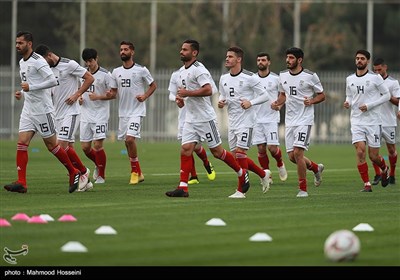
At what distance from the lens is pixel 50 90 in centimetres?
Answer: 2150

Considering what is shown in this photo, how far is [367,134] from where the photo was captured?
22.6m

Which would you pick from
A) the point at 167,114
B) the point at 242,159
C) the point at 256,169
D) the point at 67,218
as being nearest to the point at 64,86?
the point at 242,159

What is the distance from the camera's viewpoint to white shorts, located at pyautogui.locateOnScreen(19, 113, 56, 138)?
66.7ft

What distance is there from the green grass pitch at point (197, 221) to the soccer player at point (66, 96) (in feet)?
2.59

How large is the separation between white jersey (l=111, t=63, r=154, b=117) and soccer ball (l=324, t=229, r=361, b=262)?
450 inches

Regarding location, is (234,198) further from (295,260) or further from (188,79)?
(295,260)

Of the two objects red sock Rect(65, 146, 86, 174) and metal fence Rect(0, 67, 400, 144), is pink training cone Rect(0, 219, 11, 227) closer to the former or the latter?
red sock Rect(65, 146, 86, 174)

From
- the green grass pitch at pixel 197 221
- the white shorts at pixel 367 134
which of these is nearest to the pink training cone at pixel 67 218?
the green grass pitch at pixel 197 221

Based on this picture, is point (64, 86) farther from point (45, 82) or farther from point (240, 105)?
point (240, 105)

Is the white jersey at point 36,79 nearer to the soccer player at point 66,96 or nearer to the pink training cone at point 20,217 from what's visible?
the soccer player at point 66,96

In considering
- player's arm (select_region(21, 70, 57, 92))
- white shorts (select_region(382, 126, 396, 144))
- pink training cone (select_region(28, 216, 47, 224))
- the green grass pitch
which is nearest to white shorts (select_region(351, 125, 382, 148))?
the green grass pitch

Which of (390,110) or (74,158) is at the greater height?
(390,110)

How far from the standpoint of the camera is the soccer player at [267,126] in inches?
990

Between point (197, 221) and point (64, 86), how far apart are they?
22.4ft
